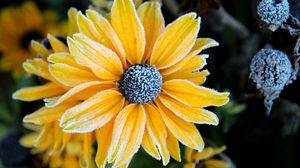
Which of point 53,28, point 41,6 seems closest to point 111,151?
point 53,28

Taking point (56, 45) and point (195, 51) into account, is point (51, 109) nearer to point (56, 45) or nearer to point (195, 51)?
point (56, 45)

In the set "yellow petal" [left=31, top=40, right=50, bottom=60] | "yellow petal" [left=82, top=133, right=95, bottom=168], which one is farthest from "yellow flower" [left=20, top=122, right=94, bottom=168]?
"yellow petal" [left=31, top=40, right=50, bottom=60]

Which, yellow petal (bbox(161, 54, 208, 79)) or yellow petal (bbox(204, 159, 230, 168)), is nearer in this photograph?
yellow petal (bbox(161, 54, 208, 79))

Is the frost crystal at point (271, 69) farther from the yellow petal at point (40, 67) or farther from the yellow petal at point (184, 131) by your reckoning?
the yellow petal at point (40, 67)

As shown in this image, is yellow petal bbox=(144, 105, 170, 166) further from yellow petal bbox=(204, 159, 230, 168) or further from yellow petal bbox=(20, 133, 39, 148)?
yellow petal bbox=(20, 133, 39, 148)

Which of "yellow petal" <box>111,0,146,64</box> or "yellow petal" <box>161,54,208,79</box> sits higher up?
"yellow petal" <box>111,0,146,64</box>

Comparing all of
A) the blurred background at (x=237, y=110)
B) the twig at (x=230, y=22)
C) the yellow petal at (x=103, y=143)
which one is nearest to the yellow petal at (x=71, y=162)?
the blurred background at (x=237, y=110)

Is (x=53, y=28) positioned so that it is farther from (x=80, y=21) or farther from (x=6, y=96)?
(x=80, y=21)
